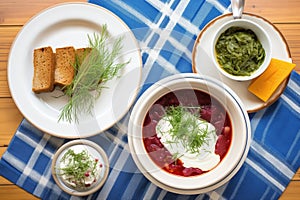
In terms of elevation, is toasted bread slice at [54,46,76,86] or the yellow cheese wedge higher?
the yellow cheese wedge

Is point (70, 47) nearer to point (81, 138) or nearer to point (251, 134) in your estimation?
point (81, 138)

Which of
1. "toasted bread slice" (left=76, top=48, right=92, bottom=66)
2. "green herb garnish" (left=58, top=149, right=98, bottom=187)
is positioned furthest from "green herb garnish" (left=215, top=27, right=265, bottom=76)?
"green herb garnish" (left=58, top=149, right=98, bottom=187)

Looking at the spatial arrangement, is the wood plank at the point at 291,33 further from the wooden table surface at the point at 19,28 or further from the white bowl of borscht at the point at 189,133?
the white bowl of borscht at the point at 189,133

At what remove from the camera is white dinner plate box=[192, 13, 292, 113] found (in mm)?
1685

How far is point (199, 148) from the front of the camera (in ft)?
5.31

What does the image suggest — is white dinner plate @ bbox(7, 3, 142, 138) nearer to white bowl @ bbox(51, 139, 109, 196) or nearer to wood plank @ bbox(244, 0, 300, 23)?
white bowl @ bbox(51, 139, 109, 196)

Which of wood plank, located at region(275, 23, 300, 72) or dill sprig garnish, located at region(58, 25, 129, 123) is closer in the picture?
dill sprig garnish, located at region(58, 25, 129, 123)

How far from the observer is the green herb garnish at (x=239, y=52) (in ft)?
5.41

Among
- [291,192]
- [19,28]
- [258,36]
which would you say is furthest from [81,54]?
[291,192]

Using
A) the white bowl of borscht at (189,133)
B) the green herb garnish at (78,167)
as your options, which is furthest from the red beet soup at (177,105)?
the green herb garnish at (78,167)

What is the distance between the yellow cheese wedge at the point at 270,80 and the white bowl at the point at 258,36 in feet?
0.12

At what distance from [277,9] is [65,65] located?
0.78 metres

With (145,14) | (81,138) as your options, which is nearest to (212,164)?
(81,138)

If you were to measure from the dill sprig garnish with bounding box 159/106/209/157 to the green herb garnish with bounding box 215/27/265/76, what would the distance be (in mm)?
191
